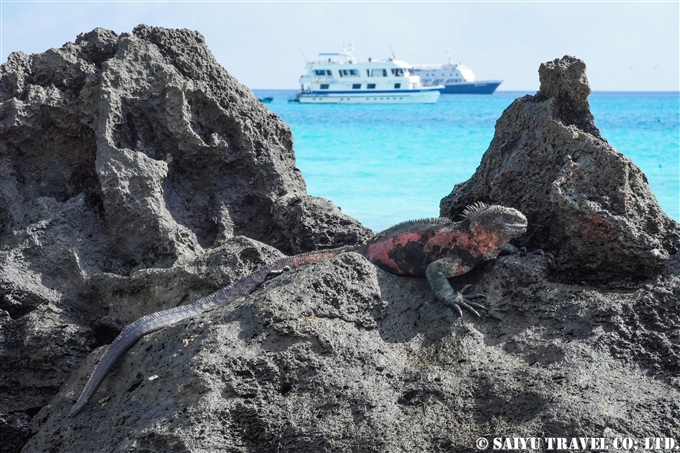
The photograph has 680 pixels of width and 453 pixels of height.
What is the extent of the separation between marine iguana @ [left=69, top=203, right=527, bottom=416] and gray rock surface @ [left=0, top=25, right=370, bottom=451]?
21cm

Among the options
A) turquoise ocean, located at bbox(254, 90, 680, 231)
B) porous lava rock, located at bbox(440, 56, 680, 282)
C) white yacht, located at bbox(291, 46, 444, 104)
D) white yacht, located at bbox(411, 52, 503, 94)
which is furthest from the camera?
white yacht, located at bbox(411, 52, 503, 94)

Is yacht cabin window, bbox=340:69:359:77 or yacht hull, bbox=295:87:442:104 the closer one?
yacht cabin window, bbox=340:69:359:77

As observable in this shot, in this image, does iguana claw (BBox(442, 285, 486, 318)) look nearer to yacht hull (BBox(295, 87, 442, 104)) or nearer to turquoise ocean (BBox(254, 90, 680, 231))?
turquoise ocean (BBox(254, 90, 680, 231))

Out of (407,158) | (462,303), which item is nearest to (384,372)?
(462,303)

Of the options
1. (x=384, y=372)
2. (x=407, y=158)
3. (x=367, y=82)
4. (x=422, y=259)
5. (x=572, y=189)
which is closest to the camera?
(x=384, y=372)

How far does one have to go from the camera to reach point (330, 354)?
3086 millimetres

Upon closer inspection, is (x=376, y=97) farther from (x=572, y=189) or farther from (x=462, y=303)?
(x=462, y=303)

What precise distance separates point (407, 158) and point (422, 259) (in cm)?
1805

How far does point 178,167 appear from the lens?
4656 millimetres

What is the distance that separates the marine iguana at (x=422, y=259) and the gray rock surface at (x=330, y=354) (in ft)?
0.23

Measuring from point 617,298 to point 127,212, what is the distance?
2671mm

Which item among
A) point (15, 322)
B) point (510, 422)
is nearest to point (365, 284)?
point (510, 422)

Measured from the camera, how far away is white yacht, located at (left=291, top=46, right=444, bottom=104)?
5094 centimetres

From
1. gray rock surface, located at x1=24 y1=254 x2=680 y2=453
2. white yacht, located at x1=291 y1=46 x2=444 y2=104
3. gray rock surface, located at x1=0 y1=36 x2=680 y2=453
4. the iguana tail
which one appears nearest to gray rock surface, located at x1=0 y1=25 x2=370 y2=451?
gray rock surface, located at x1=0 y1=36 x2=680 y2=453
